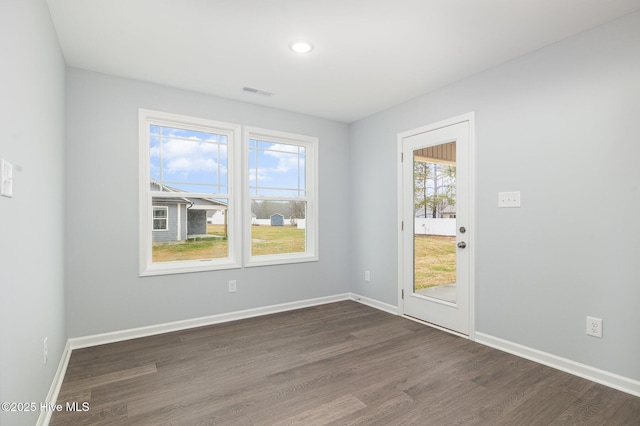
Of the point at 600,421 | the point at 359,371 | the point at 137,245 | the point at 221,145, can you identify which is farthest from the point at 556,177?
the point at 137,245

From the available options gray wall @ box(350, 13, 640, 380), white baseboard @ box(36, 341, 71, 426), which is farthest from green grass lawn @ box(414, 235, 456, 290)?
white baseboard @ box(36, 341, 71, 426)

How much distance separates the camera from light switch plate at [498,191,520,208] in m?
2.86

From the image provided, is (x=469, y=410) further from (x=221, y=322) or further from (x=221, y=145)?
(x=221, y=145)

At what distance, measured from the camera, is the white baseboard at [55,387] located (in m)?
1.86

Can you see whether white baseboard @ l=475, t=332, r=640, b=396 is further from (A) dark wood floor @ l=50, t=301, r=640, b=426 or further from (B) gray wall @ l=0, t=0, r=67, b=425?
(B) gray wall @ l=0, t=0, r=67, b=425

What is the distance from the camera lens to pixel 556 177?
2.62 m

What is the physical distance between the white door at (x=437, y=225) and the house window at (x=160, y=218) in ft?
8.81

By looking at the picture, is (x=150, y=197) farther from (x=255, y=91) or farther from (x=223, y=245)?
(x=255, y=91)

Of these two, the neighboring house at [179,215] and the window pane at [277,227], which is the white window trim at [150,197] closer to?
the neighboring house at [179,215]

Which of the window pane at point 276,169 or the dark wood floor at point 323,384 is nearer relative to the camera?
the dark wood floor at point 323,384

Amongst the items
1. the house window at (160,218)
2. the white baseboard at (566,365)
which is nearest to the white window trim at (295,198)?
the house window at (160,218)

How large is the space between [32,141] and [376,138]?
138 inches

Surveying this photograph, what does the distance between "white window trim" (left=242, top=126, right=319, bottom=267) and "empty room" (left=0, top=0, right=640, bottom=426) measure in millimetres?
45

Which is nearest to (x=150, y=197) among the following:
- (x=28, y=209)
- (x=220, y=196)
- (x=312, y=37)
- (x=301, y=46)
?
(x=220, y=196)
